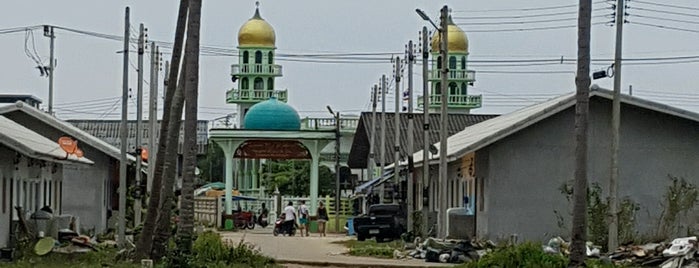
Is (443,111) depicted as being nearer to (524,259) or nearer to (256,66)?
(524,259)

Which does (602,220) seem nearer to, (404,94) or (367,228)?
(367,228)

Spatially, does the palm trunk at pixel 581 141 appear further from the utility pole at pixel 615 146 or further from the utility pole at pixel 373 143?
the utility pole at pixel 373 143

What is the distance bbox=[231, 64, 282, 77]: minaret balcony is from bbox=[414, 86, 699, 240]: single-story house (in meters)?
40.1

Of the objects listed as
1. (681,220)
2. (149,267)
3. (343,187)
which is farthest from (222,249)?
(343,187)

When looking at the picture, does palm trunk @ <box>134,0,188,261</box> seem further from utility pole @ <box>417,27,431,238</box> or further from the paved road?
utility pole @ <box>417,27,431,238</box>

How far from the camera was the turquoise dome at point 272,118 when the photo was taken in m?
60.5

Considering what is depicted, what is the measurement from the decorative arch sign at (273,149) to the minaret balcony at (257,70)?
712 inches

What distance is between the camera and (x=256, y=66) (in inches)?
3110

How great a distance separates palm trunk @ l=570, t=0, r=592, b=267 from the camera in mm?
23938

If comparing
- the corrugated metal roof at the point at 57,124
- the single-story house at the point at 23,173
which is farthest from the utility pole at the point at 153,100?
the single-story house at the point at 23,173

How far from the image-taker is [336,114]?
6719 cm

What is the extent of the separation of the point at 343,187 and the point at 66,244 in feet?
183

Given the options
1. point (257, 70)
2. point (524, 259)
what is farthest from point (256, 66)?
point (524, 259)

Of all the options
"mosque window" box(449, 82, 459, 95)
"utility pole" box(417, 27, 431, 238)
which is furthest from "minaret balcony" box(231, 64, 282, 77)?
"utility pole" box(417, 27, 431, 238)
